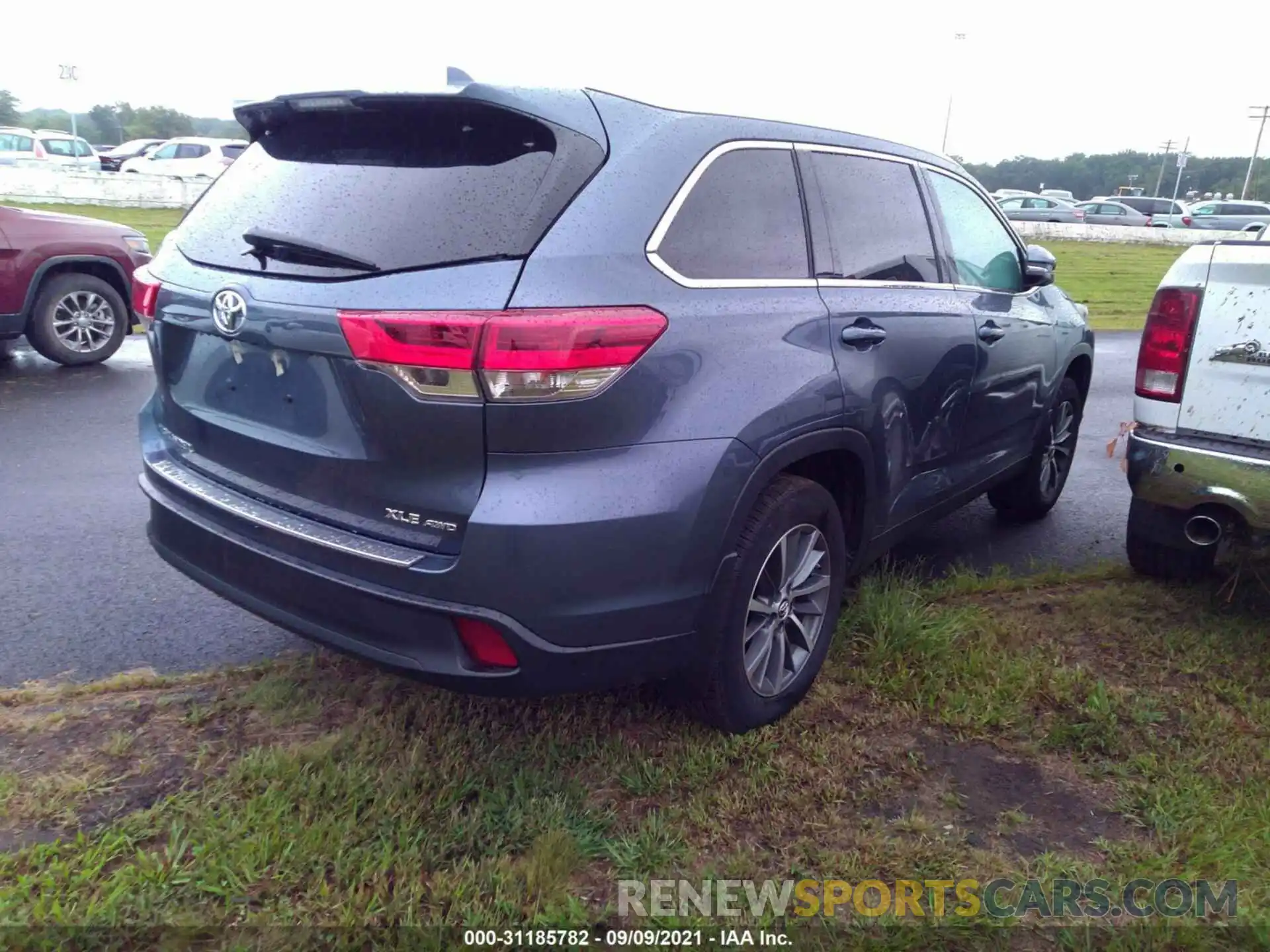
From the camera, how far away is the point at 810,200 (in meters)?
3.37

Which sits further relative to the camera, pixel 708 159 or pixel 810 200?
pixel 810 200

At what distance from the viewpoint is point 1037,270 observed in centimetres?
477

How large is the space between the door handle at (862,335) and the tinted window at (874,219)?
0.64 ft

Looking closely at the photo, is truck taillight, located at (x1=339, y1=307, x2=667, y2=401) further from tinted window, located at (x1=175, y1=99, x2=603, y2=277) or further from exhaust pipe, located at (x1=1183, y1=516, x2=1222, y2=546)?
exhaust pipe, located at (x1=1183, y1=516, x2=1222, y2=546)

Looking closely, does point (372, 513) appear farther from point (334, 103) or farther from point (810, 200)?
point (810, 200)

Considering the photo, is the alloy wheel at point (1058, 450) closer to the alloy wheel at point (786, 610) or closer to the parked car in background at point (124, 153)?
the alloy wheel at point (786, 610)

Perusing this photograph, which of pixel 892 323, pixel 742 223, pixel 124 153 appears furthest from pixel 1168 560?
pixel 124 153

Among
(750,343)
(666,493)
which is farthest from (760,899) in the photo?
(750,343)

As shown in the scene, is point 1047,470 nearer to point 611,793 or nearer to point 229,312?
point 611,793

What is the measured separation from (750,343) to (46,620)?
9.42 feet

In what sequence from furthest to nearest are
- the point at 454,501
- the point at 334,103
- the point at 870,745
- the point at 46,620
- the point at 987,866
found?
the point at 46,620, the point at 870,745, the point at 334,103, the point at 987,866, the point at 454,501

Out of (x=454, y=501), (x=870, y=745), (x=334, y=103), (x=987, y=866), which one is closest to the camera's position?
(x=454, y=501)

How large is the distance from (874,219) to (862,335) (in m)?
0.60

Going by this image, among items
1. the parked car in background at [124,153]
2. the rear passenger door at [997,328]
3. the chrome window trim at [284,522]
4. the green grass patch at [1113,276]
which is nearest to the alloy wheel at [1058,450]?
the rear passenger door at [997,328]
